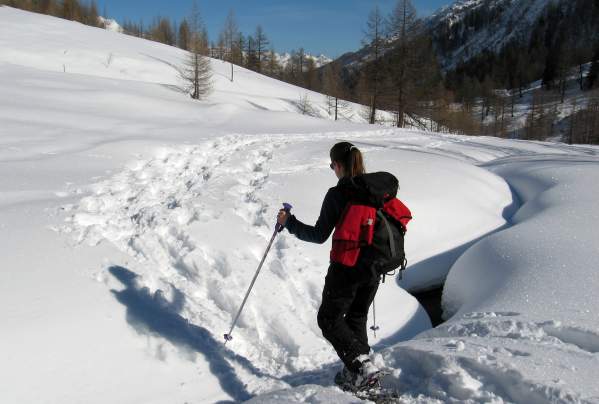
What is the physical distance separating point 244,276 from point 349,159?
224 centimetres

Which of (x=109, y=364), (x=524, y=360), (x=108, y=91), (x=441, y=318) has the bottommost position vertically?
(x=441, y=318)

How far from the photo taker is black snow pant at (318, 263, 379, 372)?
3.04 m

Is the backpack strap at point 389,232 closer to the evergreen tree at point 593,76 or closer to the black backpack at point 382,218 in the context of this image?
the black backpack at point 382,218

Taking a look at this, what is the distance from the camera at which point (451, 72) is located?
114375 millimetres

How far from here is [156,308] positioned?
4.04 meters

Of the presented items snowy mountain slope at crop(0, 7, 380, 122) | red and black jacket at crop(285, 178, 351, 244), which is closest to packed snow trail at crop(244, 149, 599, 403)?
red and black jacket at crop(285, 178, 351, 244)

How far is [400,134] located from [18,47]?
3537 centimetres

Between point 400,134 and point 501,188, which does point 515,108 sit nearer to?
point 400,134

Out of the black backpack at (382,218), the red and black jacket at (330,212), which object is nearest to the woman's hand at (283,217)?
the red and black jacket at (330,212)

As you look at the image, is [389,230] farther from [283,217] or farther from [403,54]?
[403,54]

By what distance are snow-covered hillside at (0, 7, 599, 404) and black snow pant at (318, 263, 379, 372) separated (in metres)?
0.25

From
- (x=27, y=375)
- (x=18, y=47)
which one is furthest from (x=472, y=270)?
(x=18, y=47)

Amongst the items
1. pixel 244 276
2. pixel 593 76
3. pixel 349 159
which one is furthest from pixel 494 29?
pixel 349 159

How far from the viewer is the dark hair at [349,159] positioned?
3.00 metres
